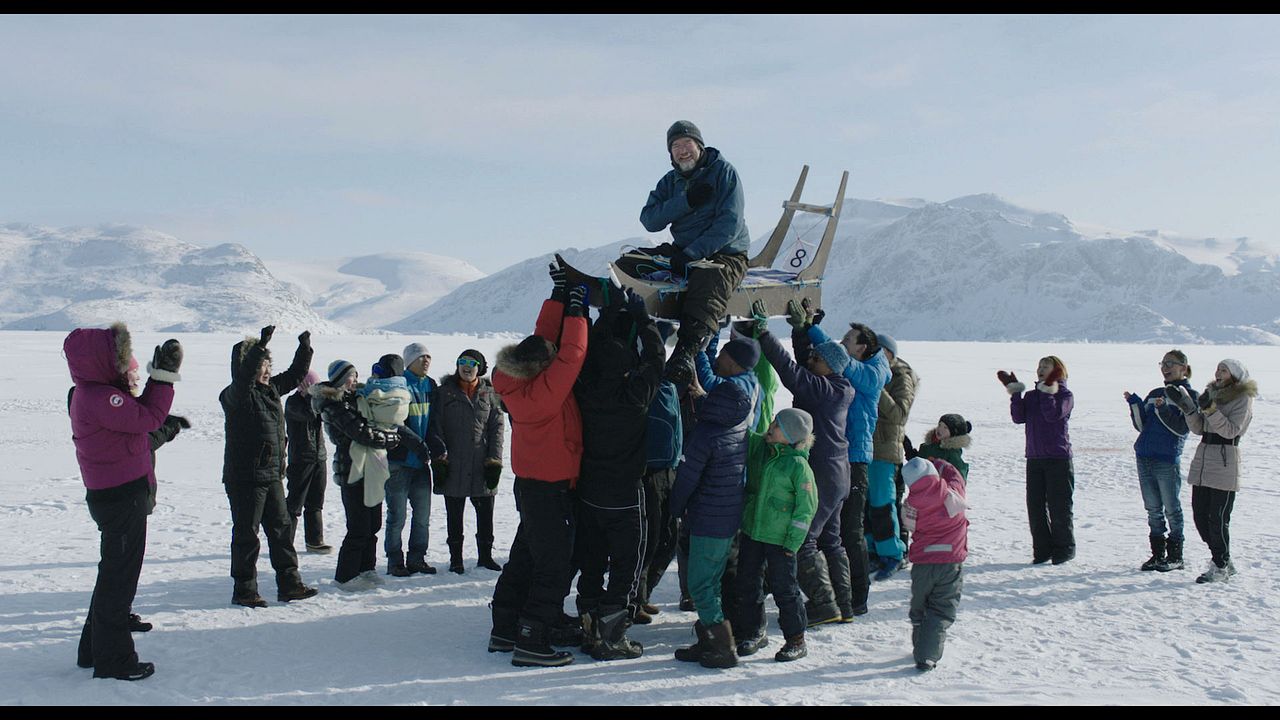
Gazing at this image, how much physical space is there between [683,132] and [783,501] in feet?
7.70

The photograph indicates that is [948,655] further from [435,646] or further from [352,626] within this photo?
[352,626]

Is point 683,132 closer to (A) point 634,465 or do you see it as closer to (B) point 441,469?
(A) point 634,465

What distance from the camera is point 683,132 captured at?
5.49 metres

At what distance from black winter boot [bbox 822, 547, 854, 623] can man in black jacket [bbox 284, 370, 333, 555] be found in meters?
4.03

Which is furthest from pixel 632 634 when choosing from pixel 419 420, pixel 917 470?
pixel 419 420

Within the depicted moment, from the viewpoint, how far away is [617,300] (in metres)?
5.23

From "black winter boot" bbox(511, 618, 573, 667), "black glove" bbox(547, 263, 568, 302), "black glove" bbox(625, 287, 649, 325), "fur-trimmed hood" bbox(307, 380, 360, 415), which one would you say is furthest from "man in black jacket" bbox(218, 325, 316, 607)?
"black glove" bbox(625, 287, 649, 325)

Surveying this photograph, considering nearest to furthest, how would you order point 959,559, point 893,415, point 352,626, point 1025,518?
point 959,559
point 352,626
point 893,415
point 1025,518

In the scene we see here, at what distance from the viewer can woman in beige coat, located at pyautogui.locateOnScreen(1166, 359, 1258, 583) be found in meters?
6.79

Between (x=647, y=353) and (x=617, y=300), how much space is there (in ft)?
1.23

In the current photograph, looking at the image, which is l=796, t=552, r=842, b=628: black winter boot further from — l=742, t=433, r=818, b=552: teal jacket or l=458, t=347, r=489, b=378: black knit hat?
l=458, t=347, r=489, b=378: black knit hat

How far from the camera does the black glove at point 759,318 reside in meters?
5.56

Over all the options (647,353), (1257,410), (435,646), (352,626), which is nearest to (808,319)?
(647,353)

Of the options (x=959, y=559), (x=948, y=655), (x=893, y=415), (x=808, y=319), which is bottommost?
(x=948, y=655)
